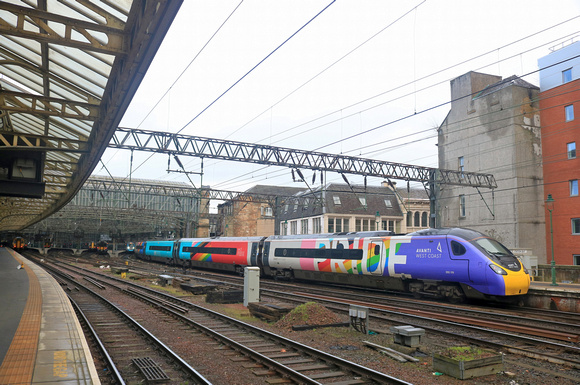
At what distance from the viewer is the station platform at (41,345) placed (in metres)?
6.75

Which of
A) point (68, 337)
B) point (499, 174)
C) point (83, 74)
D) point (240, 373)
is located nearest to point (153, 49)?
point (83, 74)

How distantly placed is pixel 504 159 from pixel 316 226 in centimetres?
2295

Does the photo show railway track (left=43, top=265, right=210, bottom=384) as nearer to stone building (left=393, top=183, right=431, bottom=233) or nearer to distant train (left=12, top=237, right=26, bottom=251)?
stone building (left=393, top=183, right=431, bottom=233)

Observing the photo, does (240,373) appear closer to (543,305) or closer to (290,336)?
(290,336)

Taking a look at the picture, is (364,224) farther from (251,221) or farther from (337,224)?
(251,221)

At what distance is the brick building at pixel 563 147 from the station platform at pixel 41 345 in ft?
103

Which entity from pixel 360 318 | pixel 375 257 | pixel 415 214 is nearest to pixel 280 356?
pixel 360 318

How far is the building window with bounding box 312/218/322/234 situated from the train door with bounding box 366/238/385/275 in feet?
97.0

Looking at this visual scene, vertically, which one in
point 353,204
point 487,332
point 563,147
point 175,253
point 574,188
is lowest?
point 487,332

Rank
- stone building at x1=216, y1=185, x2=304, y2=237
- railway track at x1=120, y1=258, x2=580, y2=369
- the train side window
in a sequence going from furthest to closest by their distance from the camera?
stone building at x1=216, y1=185, x2=304, y2=237 < the train side window < railway track at x1=120, y1=258, x2=580, y2=369

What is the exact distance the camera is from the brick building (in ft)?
102

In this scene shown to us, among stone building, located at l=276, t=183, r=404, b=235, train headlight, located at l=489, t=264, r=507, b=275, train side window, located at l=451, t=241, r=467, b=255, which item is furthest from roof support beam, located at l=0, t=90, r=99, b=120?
stone building, located at l=276, t=183, r=404, b=235

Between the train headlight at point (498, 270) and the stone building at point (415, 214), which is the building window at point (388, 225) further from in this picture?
the train headlight at point (498, 270)

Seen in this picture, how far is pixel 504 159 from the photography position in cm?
3391
